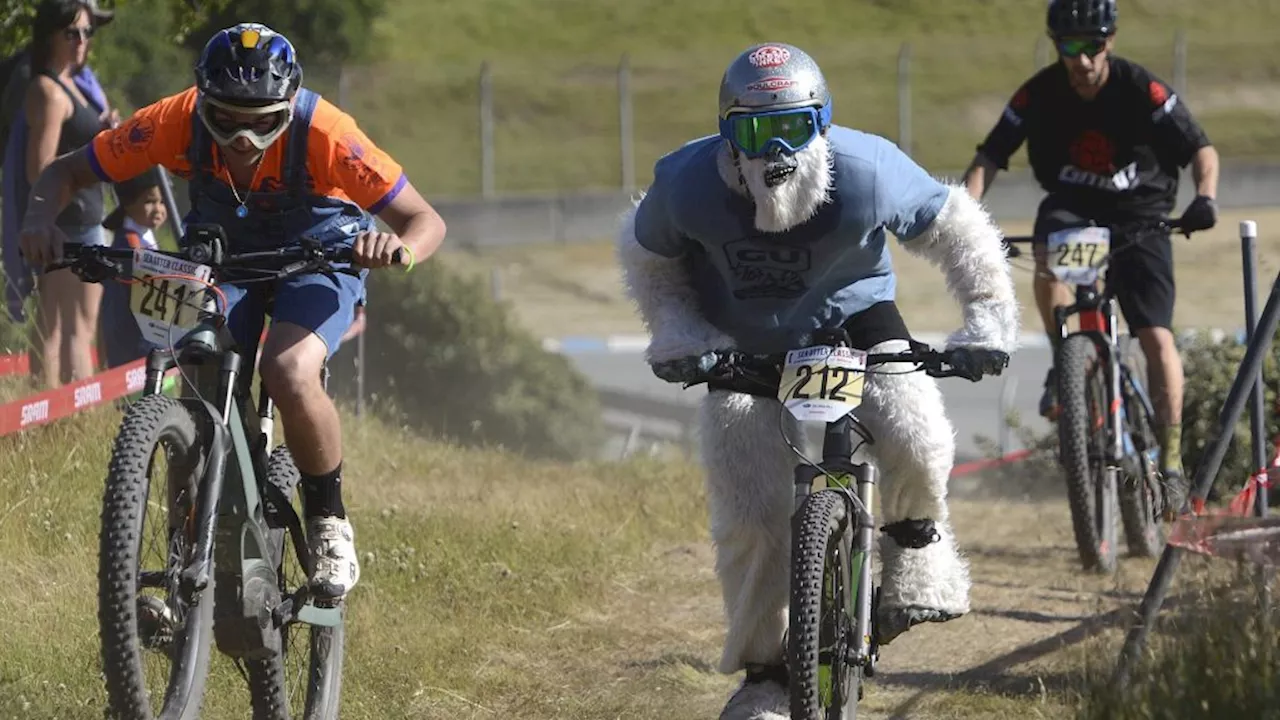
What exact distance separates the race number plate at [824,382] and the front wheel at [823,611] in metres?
0.23

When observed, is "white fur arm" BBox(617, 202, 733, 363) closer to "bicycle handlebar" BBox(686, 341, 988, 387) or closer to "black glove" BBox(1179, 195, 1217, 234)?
"bicycle handlebar" BBox(686, 341, 988, 387)

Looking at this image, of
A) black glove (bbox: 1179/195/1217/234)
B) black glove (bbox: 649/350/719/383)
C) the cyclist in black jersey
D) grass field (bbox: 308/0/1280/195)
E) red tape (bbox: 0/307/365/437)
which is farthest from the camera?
grass field (bbox: 308/0/1280/195)

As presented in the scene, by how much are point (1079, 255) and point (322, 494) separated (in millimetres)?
4166

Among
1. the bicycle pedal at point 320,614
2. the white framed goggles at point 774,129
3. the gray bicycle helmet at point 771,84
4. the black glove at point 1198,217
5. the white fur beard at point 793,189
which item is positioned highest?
the gray bicycle helmet at point 771,84

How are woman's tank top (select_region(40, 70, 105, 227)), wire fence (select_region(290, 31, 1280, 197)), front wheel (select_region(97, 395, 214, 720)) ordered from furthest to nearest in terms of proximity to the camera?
1. wire fence (select_region(290, 31, 1280, 197))
2. woman's tank top (select_region(40, 70, 105, 227))
3. front wheel (select_region(97, 395, 214, 720))

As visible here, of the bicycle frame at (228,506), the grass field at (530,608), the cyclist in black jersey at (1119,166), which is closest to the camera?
the bicycle frame at (228,506)

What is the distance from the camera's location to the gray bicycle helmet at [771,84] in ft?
18.1

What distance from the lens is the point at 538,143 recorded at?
125 feet

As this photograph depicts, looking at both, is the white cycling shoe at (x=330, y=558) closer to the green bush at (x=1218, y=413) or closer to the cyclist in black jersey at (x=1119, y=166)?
the cyclist in black jersey at (x=1119, y=166)

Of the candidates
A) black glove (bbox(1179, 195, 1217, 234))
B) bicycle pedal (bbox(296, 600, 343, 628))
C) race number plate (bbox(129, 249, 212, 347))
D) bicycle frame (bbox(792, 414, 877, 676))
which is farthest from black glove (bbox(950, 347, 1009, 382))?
black glove (bbox(1179, 195, 1217, 234))

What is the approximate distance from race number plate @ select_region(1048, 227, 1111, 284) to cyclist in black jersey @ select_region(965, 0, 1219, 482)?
0.10m

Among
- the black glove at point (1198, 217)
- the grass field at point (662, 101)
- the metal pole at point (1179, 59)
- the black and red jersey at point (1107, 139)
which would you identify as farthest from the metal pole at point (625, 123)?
the black glove at point (1198, 217)

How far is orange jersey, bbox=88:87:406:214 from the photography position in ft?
18.7

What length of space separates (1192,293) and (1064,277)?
21616 millimetres
